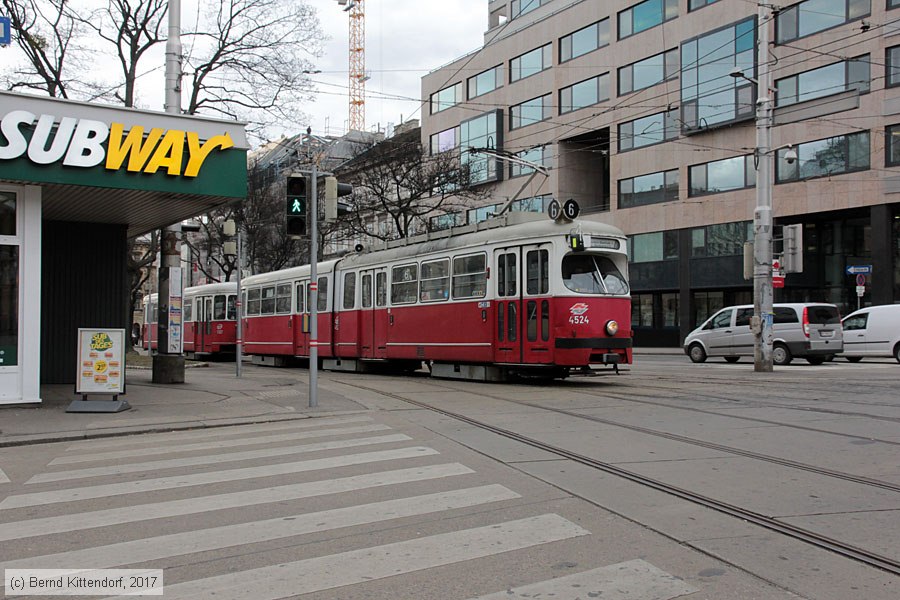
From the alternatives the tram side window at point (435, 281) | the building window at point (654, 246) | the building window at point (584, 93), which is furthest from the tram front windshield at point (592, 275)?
the building window at point (584, 93)

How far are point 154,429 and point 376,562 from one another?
6723 millimetres

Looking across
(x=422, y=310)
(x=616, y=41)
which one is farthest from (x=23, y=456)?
(x=616, y=41)

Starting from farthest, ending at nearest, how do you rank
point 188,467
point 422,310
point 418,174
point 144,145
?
point 418,174 < point 422,310 < point 144,145 < point 188,467

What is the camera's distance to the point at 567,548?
16.1 ft

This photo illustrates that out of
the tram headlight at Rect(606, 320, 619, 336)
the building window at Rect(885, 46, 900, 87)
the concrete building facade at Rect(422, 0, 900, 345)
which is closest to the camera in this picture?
the tram headlight at Rect(606, 320, 619, 336)

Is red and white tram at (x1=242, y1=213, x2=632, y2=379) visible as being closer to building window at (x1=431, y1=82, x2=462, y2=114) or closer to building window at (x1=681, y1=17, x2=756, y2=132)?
building window at (x1=681, y1=17, x2=756, y2=132)

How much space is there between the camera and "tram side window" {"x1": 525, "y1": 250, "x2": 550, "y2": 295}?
15.4 meters

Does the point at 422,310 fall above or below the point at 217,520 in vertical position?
above

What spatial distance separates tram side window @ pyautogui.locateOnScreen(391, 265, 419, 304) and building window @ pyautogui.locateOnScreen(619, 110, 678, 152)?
25.4m

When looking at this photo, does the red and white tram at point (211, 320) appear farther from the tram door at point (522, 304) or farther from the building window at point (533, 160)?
the building window at point (533, 160)

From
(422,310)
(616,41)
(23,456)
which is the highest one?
(616,41)

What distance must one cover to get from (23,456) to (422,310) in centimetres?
1090

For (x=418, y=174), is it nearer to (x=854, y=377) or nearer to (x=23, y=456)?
(x=854, y=377)

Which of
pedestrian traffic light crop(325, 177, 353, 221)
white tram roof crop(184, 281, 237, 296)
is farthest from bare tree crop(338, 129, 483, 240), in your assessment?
pedestrian traffic light crop(325, 177, 353, 221)
